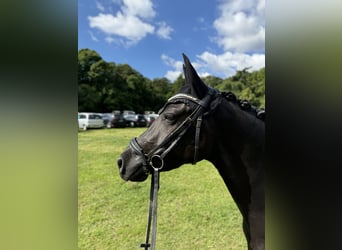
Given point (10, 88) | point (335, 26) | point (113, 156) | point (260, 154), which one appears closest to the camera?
point (335, 26)

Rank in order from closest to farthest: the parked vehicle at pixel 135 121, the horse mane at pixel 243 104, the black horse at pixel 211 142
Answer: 1. the black horse at pixel 211 142
2. the horse mane at pixel 243 104
3. the parked vehicle at pixel 135 121

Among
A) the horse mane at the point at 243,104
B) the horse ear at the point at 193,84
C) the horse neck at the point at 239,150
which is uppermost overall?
the horse ear at the point at 193,84

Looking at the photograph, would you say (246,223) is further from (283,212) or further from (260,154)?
(283,212)

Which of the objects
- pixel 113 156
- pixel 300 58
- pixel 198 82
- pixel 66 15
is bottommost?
pixel 113 156

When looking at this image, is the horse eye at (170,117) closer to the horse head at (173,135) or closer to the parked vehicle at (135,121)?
the horse head at (173,135)

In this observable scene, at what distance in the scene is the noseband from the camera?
5.34 ft

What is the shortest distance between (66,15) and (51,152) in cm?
51

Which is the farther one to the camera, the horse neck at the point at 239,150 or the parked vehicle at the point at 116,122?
the parked vehicle at the point at 116,122

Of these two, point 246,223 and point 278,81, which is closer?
point 278,81

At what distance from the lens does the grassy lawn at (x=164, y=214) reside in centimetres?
384

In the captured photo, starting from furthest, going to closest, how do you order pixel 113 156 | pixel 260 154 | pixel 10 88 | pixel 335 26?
1. pixel 113 156
2. pixel 260 154
3. pixel 10 88
4. pixel 335 26

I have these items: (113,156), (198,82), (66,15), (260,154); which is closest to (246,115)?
(260,154)

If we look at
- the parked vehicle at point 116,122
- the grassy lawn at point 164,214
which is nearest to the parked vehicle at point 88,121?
the parked vehicle at point 116,122

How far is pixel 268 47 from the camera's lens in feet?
2.09
